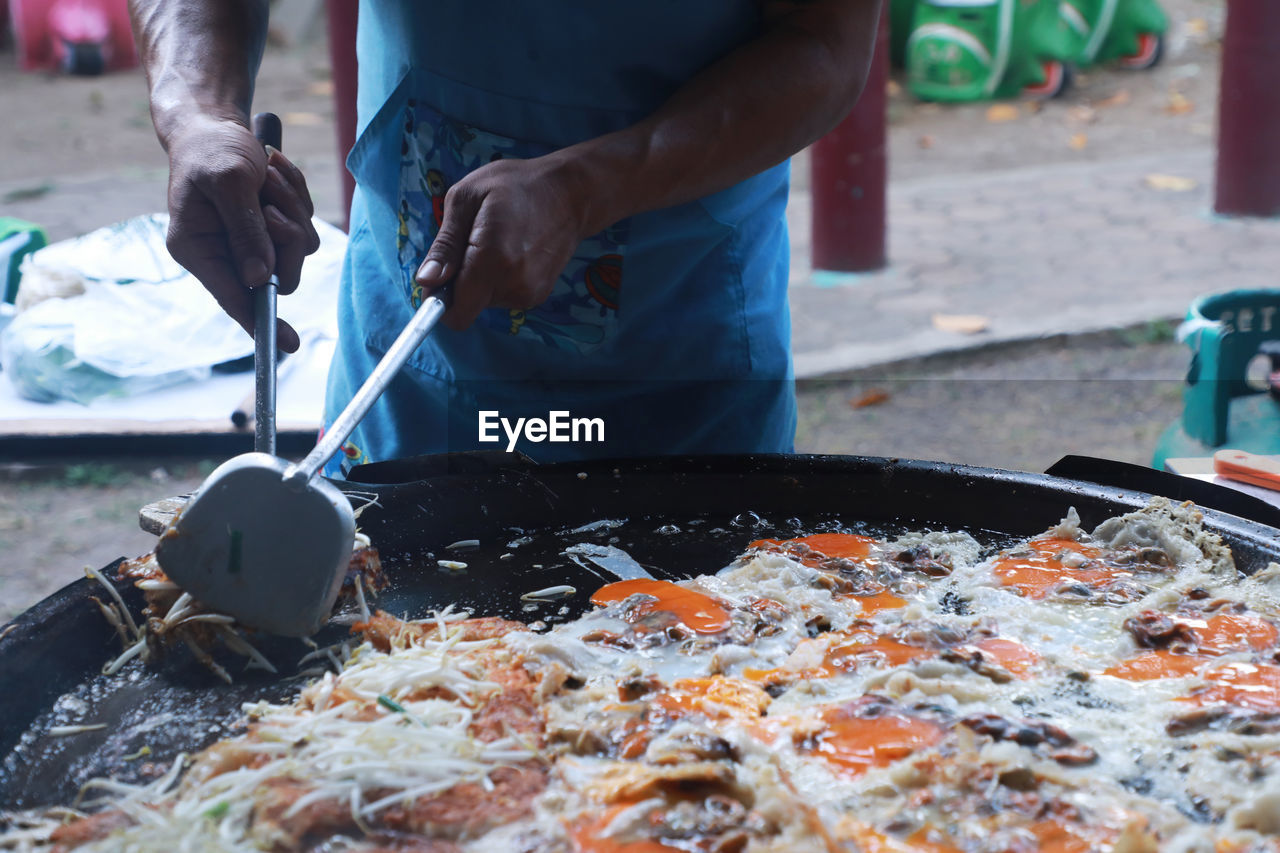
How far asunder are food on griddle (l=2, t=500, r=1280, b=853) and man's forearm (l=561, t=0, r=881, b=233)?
63 centimetres

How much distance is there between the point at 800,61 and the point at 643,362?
60 centimetres

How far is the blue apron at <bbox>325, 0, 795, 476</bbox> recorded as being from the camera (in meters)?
2.15

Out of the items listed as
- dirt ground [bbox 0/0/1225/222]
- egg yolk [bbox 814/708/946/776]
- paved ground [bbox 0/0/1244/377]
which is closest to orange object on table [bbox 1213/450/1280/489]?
A: egg yolk [bbox 814/708/946/776]

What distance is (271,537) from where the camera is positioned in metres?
1.65

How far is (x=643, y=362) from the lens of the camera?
7.62ft

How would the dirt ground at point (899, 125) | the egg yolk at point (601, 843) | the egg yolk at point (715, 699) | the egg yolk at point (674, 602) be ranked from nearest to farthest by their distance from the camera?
the egg yolk at point (601, 843) < the egg yolk at point (715, 699) < the egg yolk at point (674, 602) < the dirt ground at point (899, 125)

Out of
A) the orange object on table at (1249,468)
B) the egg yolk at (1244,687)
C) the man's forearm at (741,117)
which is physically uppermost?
the man's forearm at (741,117)

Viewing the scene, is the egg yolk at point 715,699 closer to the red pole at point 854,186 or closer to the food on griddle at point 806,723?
the food on griddle at point 806,723

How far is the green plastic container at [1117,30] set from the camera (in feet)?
34.0

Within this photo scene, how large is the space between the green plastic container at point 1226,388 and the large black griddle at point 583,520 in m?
1.43

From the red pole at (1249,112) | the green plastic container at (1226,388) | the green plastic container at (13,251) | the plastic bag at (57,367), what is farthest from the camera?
the red pole at (1249,112)

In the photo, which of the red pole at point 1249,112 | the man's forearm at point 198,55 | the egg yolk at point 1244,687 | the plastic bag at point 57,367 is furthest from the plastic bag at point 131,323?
the red pole at point 1249,112

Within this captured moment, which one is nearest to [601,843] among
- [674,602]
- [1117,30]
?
[674,602]

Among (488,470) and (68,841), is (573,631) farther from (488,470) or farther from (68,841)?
(68,841)
